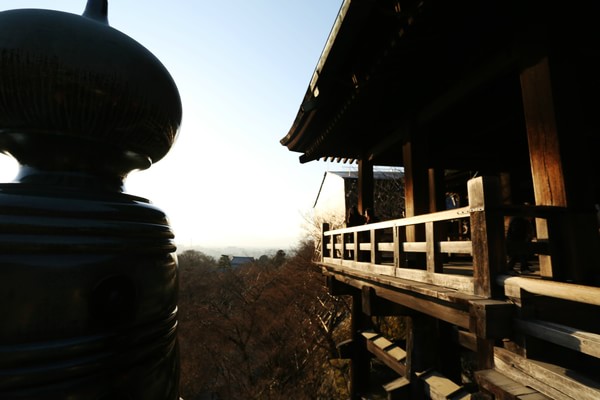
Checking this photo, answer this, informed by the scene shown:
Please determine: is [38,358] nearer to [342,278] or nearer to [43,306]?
[43,306]

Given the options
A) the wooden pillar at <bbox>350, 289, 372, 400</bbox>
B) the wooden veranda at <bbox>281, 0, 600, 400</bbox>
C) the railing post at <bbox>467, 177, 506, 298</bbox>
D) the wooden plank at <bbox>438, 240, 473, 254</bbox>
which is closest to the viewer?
the wooden veranda at <bbox>281, 0, 600, 400</bbox>

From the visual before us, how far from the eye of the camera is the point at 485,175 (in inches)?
135

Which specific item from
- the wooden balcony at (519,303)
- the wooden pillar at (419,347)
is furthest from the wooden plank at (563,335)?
the wooden pillar at (419,347)

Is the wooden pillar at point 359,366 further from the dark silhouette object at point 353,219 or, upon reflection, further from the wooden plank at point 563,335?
the wooden plank at point 563,335

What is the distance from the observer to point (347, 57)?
3.37 metres

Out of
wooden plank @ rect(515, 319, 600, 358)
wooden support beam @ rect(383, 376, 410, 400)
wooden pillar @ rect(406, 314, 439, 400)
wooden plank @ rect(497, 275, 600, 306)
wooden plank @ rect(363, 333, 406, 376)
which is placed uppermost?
wooden plank @ rect(497, 275, 600, 306)

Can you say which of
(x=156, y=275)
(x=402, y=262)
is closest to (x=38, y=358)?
(x=156, y=275)

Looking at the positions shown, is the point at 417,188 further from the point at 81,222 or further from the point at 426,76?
the point at 81,222

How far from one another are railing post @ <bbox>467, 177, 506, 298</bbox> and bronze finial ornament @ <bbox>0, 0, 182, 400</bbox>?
82.7 inches

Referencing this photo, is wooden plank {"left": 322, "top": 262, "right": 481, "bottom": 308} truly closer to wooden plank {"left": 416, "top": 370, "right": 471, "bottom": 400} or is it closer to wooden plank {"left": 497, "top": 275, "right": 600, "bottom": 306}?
wooden plank {"left": 497, "top": 275, "right": 600, "bottom": 306}

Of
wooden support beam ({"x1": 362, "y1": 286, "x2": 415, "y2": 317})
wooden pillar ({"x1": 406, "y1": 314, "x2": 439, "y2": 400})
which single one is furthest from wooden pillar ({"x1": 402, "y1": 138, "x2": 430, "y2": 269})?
wooden pillar ({"x1": 406, "y1": 314, "x2": 439, "y2": 400})

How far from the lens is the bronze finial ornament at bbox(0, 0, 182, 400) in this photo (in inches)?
22.6

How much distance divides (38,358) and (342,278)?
536 cm

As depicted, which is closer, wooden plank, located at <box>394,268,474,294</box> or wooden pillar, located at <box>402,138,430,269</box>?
wooden plank, located at <box>394,268,474,294</box>
